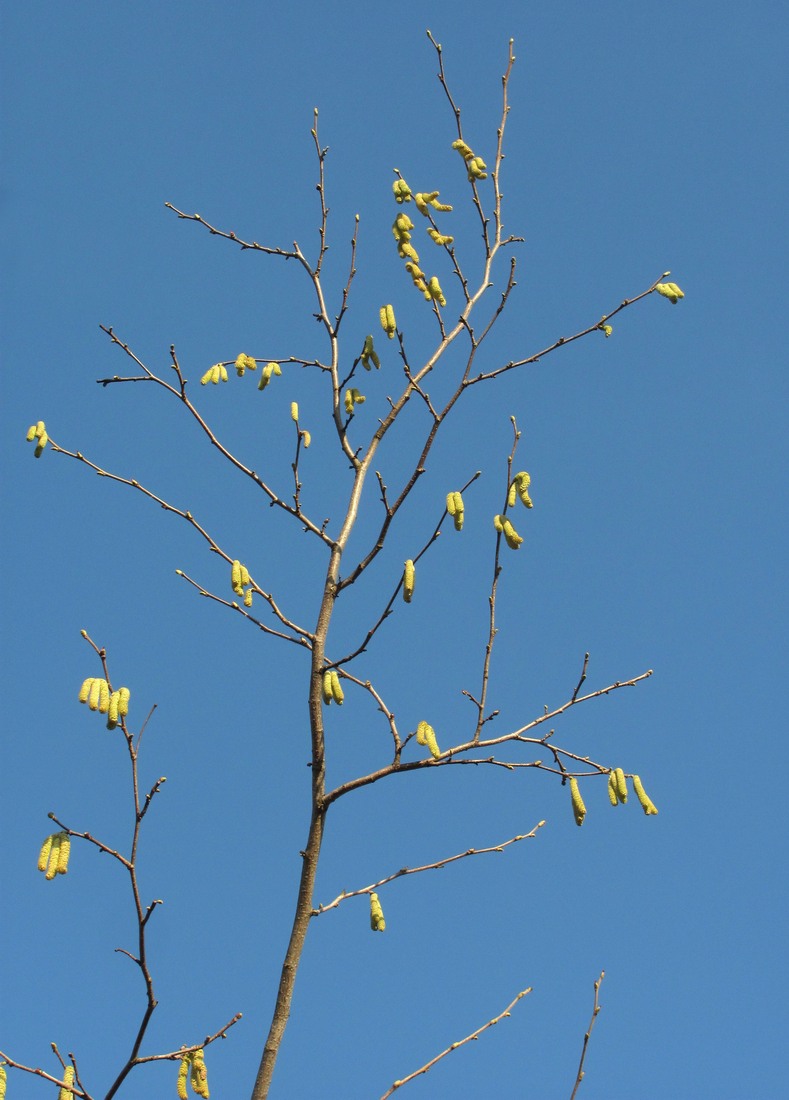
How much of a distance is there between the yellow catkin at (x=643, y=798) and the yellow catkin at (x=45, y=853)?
206 cm

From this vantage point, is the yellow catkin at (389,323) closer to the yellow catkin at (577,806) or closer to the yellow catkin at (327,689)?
the yellow catkin at (327,689)

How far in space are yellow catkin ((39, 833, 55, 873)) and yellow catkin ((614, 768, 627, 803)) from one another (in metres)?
1.99

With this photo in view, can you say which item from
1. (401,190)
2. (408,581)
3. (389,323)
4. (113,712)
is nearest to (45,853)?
(113,712)

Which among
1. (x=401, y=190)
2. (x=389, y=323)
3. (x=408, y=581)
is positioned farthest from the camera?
(x=401, y=190)

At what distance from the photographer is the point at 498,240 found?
5723 mm

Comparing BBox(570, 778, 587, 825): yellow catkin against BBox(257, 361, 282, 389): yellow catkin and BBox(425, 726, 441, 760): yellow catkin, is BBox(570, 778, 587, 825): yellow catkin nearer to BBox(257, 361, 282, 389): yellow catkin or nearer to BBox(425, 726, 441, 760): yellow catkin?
BBox(425, 726, 441, 760): yellow catkin

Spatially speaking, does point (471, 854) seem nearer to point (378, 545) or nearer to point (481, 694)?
point (481, 694)

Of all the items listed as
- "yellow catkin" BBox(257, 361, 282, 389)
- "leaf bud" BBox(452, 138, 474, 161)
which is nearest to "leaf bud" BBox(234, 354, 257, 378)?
"yellow catkin" BBox(257, 361, 282, 389)

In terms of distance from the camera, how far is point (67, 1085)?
3646mm

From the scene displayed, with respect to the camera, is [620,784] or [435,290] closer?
[620,784]

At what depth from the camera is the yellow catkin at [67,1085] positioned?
366 centimetres

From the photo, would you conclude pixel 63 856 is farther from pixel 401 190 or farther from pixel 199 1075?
pixel 401 190

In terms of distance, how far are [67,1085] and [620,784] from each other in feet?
6.98

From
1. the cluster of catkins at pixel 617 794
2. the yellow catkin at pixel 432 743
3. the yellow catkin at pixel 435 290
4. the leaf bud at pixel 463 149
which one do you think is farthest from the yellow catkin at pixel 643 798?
the leaf bud at pixel 463 149
